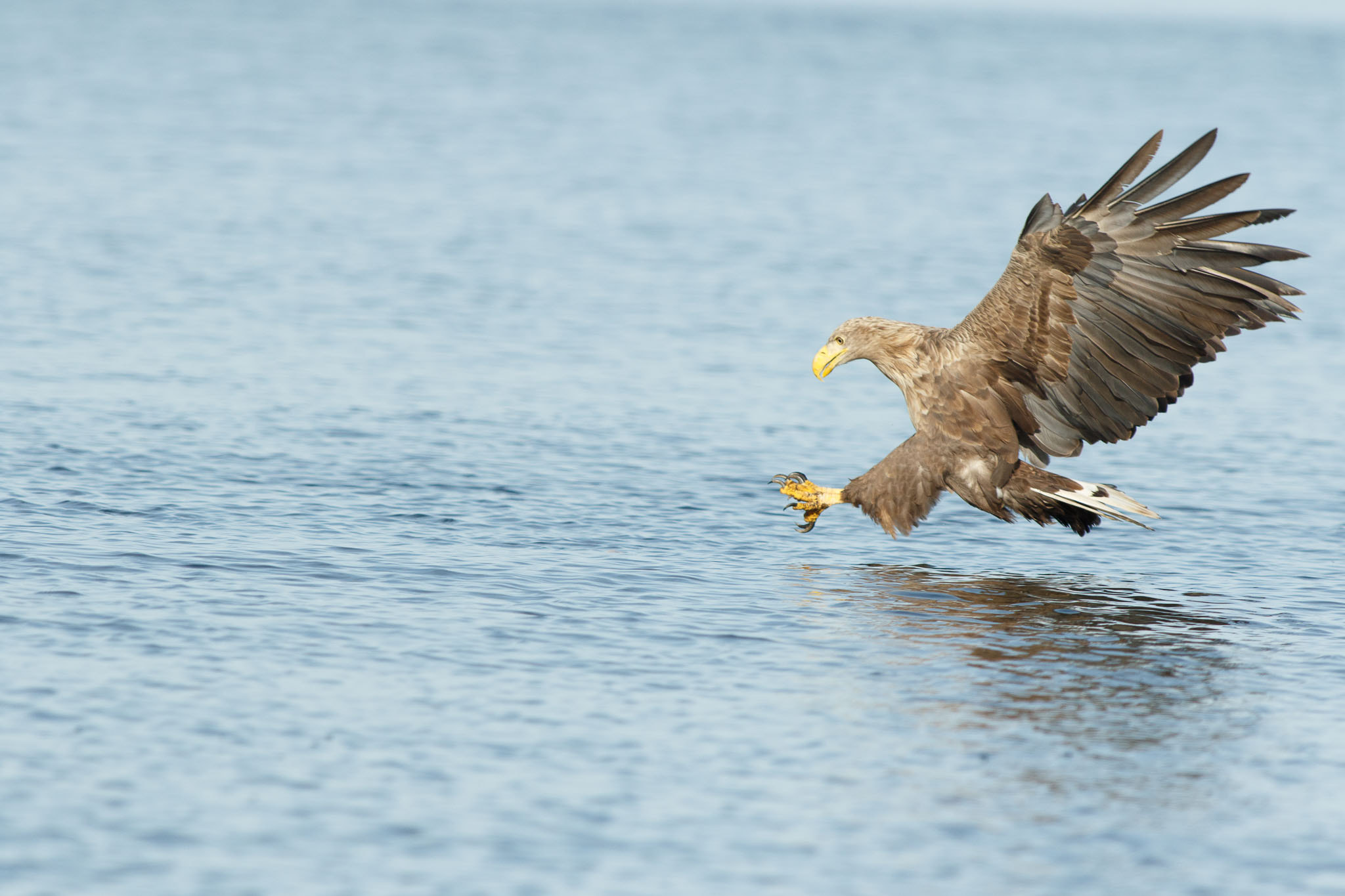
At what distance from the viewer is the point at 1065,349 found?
316 inches

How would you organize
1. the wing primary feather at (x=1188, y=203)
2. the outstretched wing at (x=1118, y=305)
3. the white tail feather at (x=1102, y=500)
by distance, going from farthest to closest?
the white tail feather at (x=1102, y=500) < the outstretched wing at (x=1118, y=305) < the wing primary feather at (x=1188, y=203)

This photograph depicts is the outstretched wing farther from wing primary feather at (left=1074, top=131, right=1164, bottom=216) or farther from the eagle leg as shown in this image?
the eagle leg

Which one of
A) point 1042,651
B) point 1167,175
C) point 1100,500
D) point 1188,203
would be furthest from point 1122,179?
point 1042,651

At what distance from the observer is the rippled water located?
512 centimetres

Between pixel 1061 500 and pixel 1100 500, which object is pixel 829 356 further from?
pixel 1100 500

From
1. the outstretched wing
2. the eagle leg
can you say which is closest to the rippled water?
the eagle leg

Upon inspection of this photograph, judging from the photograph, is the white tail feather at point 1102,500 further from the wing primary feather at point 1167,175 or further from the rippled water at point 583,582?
the wing primary feather at point 1167,175

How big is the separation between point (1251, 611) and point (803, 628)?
6.98ft

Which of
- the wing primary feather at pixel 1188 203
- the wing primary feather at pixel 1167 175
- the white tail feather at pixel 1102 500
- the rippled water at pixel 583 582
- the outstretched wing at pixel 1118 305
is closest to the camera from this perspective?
the rippled water at pixel 583 582

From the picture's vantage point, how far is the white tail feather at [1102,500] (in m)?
8.09

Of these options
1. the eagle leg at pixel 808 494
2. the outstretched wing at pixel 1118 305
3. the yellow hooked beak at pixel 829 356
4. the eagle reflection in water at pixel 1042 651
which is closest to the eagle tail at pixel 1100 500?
the outstretched wing at pixel 1118 305

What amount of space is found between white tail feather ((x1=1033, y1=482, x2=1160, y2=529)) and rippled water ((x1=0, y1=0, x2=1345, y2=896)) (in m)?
0.37

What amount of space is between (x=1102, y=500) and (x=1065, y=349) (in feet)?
2.41

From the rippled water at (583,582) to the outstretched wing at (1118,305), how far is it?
2.88 ft
